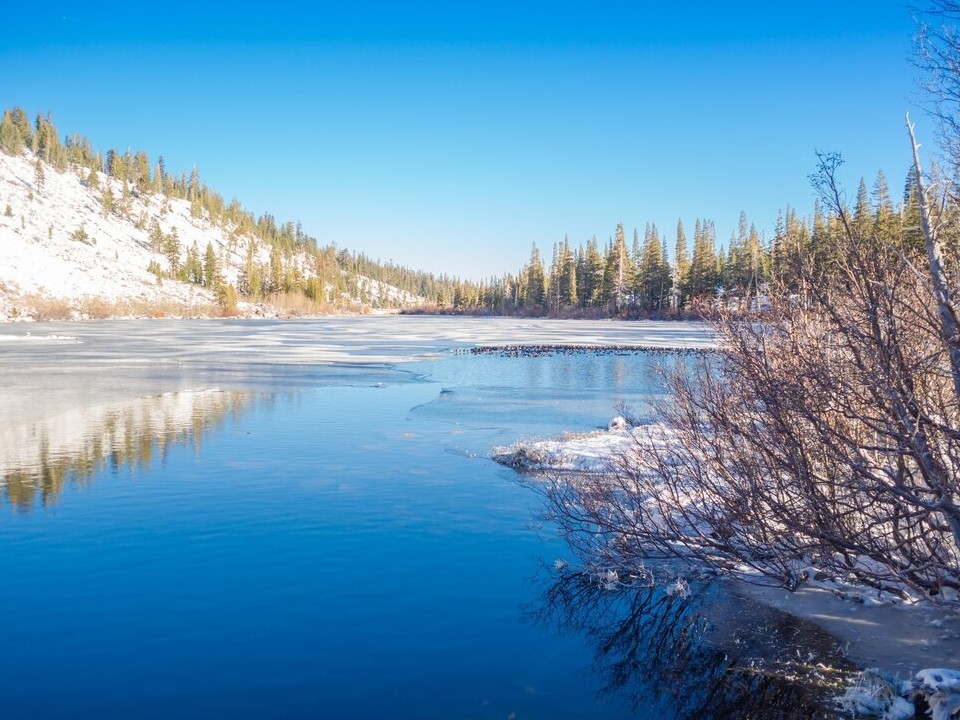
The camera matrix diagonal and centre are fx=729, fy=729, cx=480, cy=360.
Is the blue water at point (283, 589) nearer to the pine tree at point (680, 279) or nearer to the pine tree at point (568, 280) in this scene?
the pine tree at point (680, 279)

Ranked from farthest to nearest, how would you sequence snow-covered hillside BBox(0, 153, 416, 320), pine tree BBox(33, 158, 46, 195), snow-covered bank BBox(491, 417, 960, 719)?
pine tree BBox(33, 158, 46, 195), snow-covered hillside BBox(0, 153, 416, 320), snow-covered bank BBox(491, 417, 960, 719)

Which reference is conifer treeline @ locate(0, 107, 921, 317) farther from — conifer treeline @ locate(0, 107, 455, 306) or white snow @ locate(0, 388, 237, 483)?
white snow @ locate(0, 388, 237, 483)

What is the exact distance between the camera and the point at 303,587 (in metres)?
8.42

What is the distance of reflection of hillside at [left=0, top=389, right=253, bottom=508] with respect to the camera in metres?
12.4

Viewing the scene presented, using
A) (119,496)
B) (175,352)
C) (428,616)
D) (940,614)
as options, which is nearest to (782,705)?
(940,614)

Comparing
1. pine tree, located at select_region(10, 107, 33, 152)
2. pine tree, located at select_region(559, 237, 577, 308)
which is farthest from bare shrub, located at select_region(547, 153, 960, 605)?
pine tree, located at select_region(10, 107, 33, 152)

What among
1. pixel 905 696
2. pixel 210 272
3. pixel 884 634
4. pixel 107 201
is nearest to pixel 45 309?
pixel 210 272

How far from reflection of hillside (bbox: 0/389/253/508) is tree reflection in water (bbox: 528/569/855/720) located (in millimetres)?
8636

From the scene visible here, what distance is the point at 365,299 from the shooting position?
198 metres

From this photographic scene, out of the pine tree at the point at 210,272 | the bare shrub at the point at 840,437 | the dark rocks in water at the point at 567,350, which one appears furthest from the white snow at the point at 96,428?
the pine tree at the point at 210,272

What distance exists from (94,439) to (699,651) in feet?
44.4

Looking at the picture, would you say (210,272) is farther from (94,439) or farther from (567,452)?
(567,452)

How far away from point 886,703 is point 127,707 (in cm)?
621

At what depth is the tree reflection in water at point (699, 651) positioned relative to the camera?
6152 mm
